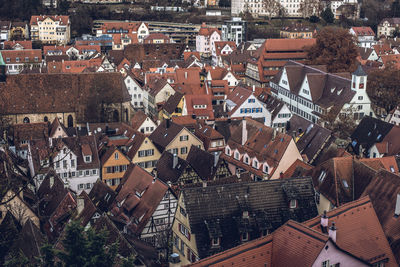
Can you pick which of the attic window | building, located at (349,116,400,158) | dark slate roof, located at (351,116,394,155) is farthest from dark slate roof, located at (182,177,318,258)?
dark slate roof, located at (351,116,394,155)

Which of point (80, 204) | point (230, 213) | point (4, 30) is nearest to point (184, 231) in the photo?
point (230, 213)

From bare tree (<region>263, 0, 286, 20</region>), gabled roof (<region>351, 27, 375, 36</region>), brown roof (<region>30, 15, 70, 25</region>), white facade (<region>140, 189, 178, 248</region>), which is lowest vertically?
white facade (<region>140, 189, 178, 248</region>)

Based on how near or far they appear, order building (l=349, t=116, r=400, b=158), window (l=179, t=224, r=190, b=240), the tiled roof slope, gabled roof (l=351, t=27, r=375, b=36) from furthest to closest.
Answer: gabled roof (l=351, t=27, r=375, b=36) → building (l=349, t=116, r=400, b=158) → window (l=179, t=224, r=190, b=240) → the tiled roof slope

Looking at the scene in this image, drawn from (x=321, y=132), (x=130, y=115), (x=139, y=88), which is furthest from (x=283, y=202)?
(x=139, y=88)

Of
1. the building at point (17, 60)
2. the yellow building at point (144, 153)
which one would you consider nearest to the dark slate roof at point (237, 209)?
the yellow building at point (144, 153)

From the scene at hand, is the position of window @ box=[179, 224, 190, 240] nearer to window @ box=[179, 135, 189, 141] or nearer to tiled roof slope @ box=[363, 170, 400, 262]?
tiled roof slope @ box=[363, 170, 400, 262]

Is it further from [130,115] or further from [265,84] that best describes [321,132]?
[265,84]

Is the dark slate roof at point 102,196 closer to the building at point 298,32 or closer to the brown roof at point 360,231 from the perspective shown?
the brown roof at point 360,231

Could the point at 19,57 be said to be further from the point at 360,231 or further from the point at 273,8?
the point at 360,231
